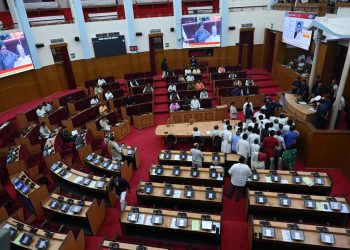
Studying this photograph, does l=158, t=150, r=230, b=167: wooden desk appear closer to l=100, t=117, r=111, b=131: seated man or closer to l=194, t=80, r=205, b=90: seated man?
l=100, t=117, r=111, b=131: seated man

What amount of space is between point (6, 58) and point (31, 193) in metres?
9.19

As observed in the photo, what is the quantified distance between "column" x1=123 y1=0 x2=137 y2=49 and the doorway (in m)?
6.88

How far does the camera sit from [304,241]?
507 cm

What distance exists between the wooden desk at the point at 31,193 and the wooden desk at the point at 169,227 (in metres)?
2.60

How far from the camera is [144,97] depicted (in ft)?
43.8

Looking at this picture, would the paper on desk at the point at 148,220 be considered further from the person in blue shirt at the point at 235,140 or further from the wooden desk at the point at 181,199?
the person in blue shirt at the point at 235,140

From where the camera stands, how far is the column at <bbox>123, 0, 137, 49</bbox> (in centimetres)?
1561

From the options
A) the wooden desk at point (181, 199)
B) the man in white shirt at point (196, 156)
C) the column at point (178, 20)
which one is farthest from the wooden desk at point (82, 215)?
the column at point (178, 20)

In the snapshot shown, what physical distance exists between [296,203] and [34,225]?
19.7 ft

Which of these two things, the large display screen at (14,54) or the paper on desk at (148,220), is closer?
the paper on desk at (148,220)

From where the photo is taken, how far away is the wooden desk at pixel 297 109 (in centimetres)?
870

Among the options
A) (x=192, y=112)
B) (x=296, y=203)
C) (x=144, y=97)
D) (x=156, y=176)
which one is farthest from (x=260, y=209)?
(x=144, y=97)

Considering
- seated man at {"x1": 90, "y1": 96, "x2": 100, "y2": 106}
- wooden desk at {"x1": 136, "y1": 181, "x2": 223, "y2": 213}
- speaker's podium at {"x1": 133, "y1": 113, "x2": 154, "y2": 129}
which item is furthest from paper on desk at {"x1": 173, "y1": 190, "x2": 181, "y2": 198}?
seated man at {"x1": 90, "y1": 96, "x2": 100, "y2": 106}

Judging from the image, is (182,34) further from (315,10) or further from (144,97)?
(315,10)
